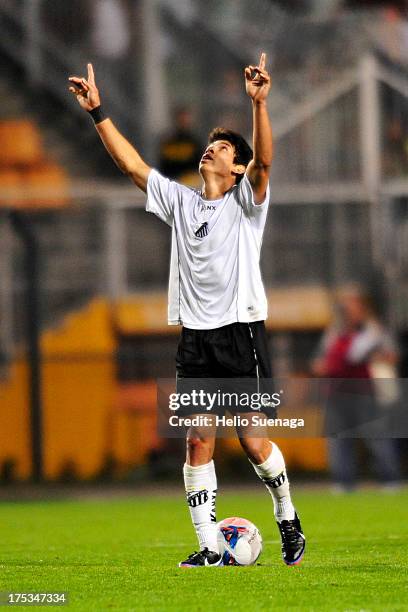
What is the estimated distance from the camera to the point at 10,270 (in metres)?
17.0

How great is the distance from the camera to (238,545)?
7195 millimetres

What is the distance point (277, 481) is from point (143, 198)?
37.2 ft

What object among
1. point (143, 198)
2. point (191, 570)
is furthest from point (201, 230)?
point (143, 198)

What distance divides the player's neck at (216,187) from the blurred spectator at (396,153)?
10.7 metres

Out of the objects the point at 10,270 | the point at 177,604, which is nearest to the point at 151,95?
the point at 10,270

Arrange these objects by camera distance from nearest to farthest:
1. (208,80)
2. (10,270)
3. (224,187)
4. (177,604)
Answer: (177,604) < (224,187) < (10,270) < (208,80)

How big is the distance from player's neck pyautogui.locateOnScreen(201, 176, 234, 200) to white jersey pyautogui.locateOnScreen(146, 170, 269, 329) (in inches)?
1.3

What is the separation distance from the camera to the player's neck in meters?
7.27

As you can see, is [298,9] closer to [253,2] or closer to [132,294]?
[253,2]

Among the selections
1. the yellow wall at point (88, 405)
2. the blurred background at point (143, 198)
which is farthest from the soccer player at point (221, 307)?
the yellow wall at point (88, 405)

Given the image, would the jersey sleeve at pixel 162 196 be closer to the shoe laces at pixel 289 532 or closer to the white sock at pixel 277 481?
the white sock at pixel 277 481

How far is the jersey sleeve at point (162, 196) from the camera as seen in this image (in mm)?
7387

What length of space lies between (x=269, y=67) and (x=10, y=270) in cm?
454

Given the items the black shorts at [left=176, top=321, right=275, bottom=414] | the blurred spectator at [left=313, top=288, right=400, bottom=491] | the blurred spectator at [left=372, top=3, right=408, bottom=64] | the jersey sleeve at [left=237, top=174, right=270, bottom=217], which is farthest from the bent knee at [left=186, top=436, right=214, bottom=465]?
the blurred spectator at [left=372, top=3, right=408, bottom=64]
